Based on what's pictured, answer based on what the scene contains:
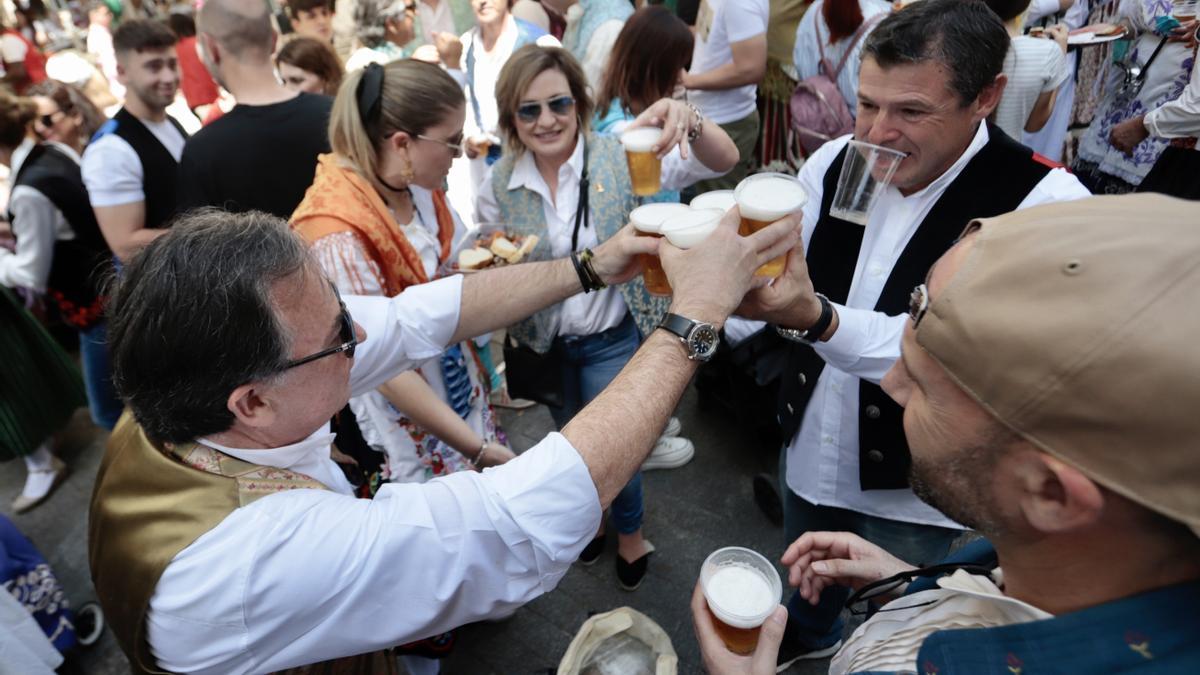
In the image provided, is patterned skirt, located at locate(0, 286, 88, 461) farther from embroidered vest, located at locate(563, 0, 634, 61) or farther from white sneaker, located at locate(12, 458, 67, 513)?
embroidered vest, located at locate(563, 0, 634, 61)

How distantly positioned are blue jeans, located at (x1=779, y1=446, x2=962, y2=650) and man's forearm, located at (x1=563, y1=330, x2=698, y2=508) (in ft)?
3.68

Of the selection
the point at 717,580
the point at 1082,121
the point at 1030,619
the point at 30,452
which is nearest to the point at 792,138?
the point at 1082,121

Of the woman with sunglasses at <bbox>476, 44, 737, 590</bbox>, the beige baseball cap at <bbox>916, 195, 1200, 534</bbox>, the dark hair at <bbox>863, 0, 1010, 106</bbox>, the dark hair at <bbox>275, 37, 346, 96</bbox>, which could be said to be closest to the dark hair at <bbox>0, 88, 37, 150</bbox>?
the dark hair at <bbox>275, 37, 346, 96</bbox>

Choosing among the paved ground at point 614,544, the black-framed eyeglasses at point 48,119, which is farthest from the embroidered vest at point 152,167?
the paved ground at point 614,544

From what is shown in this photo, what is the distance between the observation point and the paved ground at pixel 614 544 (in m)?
3.10

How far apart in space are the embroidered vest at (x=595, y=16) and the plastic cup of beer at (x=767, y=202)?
3794 millimetres

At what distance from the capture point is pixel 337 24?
243 inches

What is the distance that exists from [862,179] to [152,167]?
3651 mm

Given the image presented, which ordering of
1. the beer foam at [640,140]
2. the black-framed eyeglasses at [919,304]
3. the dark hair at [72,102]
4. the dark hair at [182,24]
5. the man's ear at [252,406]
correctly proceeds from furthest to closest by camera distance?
1. the dark hair at [182,24]
2. the dark hair at [72,102]
3. the beer foam at [640,140]
4. the man's ear at [252,406]
5. the black-framed eyeglasses at [919,304]

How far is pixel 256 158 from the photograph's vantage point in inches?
122

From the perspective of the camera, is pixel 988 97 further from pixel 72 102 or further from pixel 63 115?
pixel 72 102

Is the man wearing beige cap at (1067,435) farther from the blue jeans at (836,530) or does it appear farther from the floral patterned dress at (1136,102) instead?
the floral patterned dress at (1136,102)

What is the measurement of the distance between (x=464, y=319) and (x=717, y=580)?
115cm

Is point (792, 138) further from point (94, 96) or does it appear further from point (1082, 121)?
point (94, 96)
